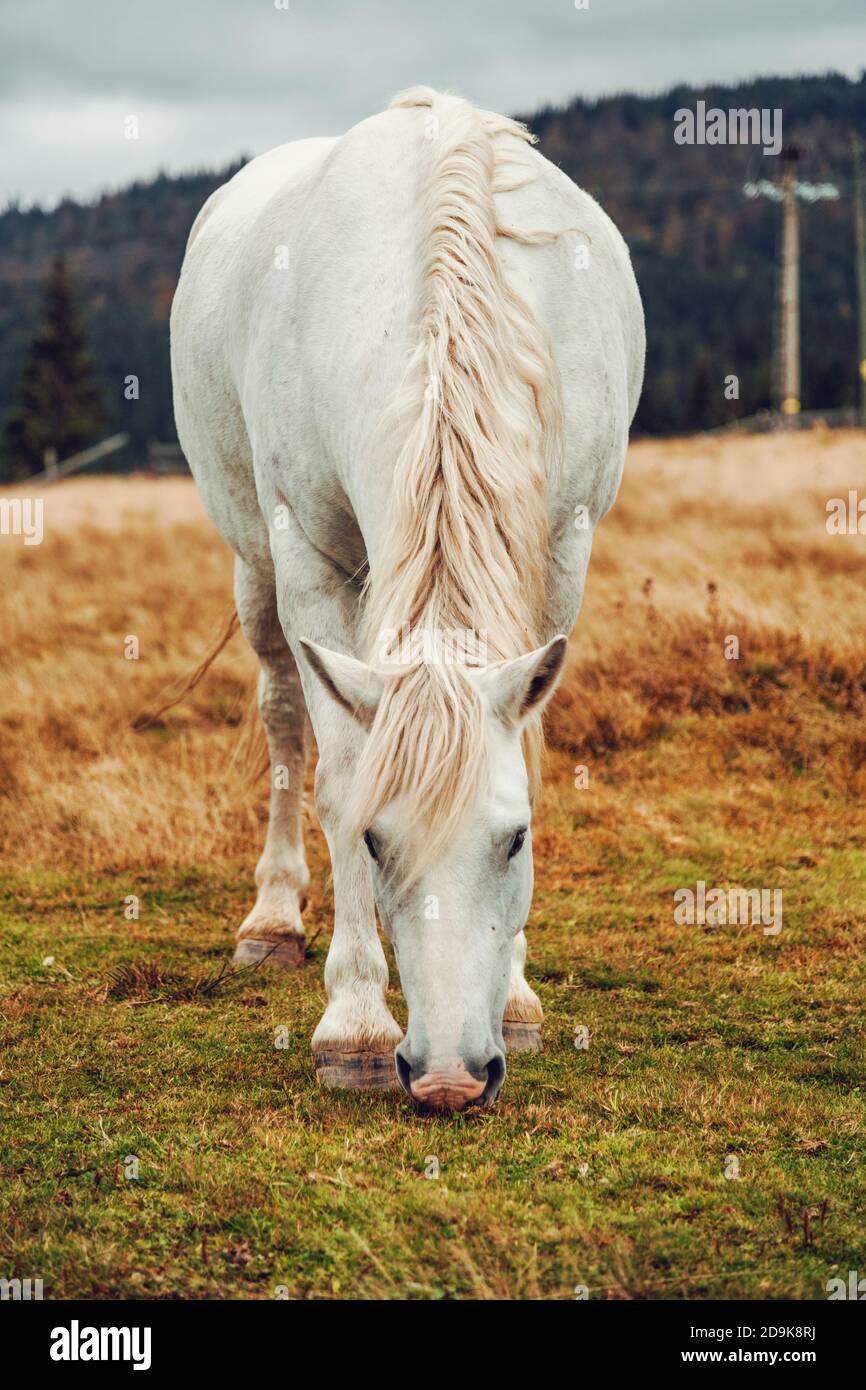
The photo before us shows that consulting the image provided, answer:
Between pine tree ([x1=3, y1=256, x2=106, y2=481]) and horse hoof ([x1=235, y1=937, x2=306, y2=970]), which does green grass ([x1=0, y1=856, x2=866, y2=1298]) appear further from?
pine tree ([x1=3, y1=256, x2=106, y2=481])

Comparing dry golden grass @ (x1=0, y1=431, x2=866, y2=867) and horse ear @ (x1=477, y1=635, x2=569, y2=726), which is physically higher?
horse ear @ (x1=477, y1=635, x2=569, y2=726)

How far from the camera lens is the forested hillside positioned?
70.2m

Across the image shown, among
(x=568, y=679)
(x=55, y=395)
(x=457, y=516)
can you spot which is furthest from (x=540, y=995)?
(x=55, y=395)

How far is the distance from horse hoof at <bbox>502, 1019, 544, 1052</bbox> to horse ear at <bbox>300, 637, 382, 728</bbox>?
126 centimetres

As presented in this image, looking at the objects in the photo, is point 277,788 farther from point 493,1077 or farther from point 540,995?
point 493,1077

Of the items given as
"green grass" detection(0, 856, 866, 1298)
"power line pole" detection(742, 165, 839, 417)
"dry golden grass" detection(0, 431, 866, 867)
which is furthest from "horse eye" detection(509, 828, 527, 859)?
"power line pole" detection(742, 165, 839, 417)

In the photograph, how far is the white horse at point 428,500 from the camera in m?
2.76

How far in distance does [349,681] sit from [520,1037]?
1.40 m

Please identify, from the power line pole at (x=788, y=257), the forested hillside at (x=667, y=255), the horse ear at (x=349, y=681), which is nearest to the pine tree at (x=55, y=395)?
the forested hillside at (x=667, y=255)

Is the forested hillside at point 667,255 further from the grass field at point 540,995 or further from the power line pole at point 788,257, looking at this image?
the grass field at point 540,995

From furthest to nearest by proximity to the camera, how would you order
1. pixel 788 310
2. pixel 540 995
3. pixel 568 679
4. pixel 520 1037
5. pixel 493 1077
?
pixel 788 310 → pixel 568 679 → pixel 540 995 → pixel 520 1037 → pixel 493 1077

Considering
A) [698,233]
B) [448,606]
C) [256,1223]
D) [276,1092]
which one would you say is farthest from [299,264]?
[698,233]

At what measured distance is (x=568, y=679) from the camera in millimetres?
7008

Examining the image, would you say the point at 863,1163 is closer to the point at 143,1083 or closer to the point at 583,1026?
the point at 583,1026
